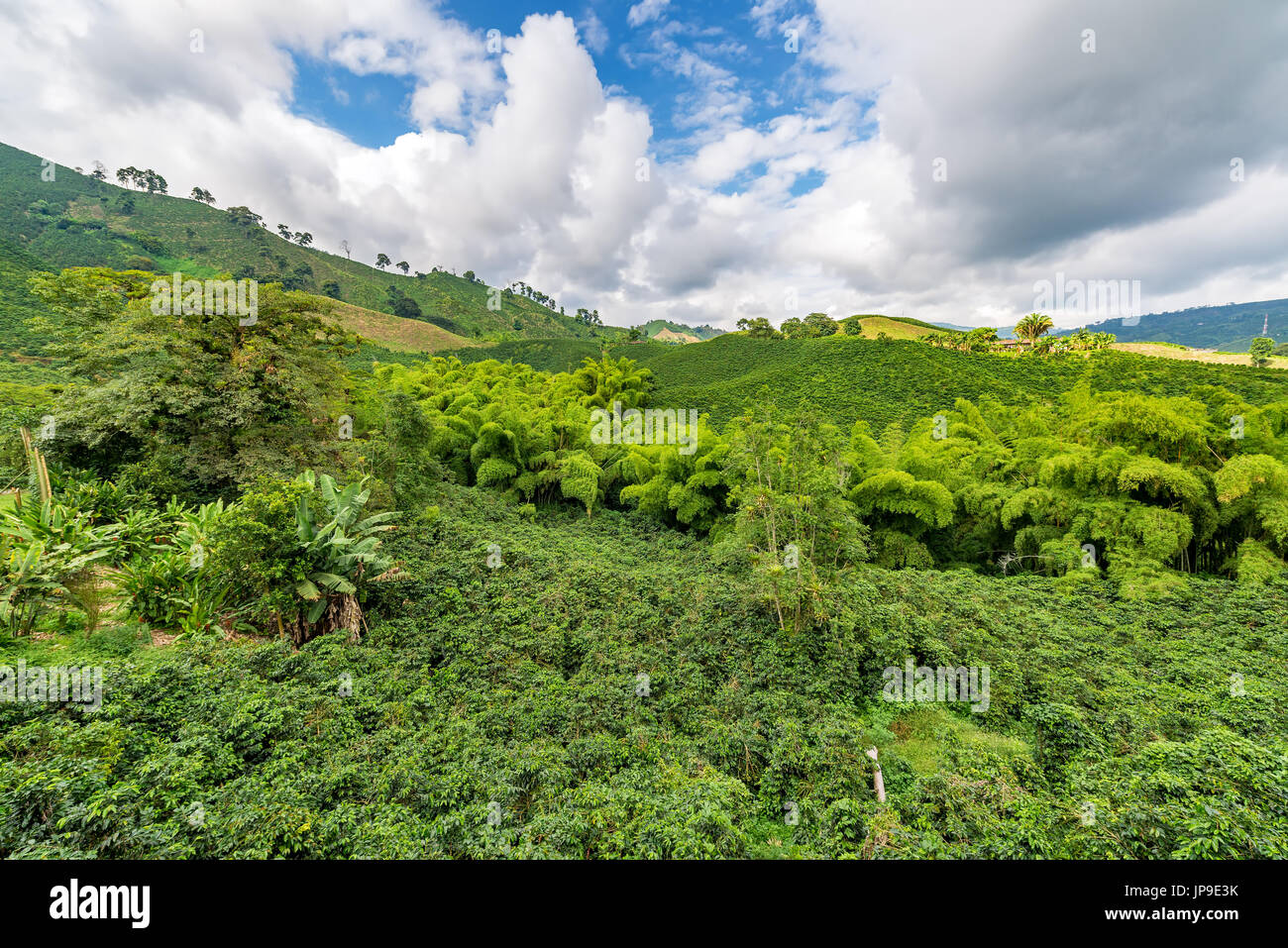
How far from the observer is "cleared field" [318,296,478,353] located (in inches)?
1909

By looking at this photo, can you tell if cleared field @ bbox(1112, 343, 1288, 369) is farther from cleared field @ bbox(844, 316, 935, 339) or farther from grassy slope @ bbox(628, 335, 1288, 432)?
cleared field @ bbox(844, 316, 935, 339)

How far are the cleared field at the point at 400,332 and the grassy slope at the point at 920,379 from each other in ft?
114

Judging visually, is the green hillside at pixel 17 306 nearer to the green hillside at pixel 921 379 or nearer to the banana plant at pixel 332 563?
the banana plant at pixel 332 563

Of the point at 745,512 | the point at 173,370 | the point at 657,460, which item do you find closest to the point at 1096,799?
the point at 745,512

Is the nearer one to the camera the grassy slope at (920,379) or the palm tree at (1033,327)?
the grassy slope at (920,379)

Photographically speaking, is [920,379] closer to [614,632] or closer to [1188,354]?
[1188,354]

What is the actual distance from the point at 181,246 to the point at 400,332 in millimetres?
34194

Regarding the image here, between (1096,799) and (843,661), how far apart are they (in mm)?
2650

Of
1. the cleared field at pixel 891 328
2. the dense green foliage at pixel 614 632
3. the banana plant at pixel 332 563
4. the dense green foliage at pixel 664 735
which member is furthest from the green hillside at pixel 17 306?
the cleared field at pixel 891 328

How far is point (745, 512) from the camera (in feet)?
19.9

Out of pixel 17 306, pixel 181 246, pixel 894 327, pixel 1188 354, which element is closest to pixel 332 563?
pixel 1188 354

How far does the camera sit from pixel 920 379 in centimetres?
2048

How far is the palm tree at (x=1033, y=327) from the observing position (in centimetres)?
3045

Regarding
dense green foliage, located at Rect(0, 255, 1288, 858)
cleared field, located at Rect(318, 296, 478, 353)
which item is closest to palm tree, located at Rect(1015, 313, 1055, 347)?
dense green foliage, located at Rect(0, 255, 1288, 858)
